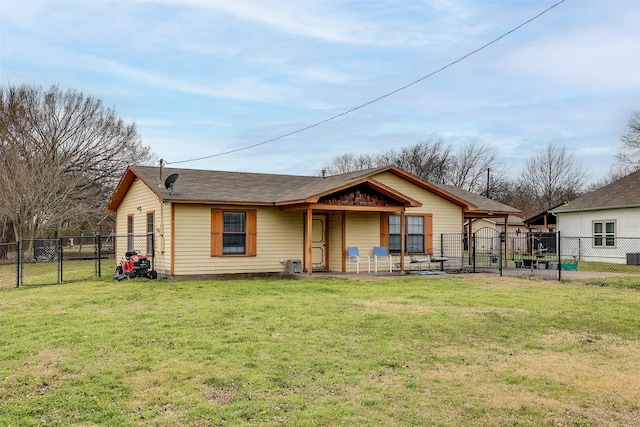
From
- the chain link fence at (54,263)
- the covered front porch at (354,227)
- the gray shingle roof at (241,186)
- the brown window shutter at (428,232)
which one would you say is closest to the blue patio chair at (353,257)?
the covered front porch at (354,227)

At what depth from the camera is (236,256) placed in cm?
1652

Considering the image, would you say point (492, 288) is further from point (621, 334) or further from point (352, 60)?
point (352, 60)

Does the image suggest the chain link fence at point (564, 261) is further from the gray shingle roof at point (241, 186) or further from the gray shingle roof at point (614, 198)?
the gray shingle roof at point (241, 186)

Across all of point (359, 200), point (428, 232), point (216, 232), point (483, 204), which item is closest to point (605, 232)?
point (483, 204)

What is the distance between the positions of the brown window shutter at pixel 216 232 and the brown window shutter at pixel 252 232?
937mm

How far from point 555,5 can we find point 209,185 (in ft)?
36.1

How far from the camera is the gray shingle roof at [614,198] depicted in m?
24.0

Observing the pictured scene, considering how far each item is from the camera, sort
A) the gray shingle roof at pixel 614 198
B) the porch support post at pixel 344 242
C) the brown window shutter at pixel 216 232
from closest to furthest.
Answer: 1. the brown window shutter at pixel 216 232
2. the porch support post at pixel 344 242
3. the gray shingle roof at pixel 614 198

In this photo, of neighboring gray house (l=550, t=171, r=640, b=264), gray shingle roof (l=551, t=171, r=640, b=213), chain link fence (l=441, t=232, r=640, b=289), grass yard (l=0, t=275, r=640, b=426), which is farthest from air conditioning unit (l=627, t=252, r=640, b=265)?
grass yard (l=0, t=275, r=640, b=426)

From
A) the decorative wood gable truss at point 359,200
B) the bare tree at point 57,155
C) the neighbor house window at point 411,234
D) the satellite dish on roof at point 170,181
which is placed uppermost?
the bare tree at point 57,155

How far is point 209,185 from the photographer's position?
56.9ft

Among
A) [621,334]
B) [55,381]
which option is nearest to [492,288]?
[621,334]

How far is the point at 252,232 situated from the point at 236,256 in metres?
0.92

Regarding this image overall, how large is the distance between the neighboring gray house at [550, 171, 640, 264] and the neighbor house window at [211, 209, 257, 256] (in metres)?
14.9
